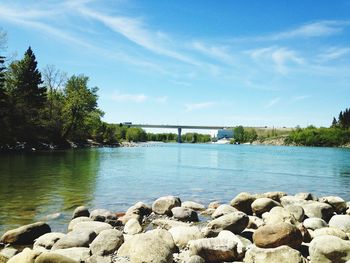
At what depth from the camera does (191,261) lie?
361 inches

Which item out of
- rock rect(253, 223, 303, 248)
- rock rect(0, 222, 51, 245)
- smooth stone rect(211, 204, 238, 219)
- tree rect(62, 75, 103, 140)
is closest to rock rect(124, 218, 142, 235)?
rock rect(0, 222, 51, 245)

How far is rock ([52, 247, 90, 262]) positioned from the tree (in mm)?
79424

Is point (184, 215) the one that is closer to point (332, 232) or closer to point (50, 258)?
point (332, 232)

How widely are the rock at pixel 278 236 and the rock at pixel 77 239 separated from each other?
4711 millimetres

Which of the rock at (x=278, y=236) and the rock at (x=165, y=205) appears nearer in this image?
the rock at (x=278, y=236)

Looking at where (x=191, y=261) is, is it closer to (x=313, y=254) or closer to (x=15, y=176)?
(x=313, y=254)

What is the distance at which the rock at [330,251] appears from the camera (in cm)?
918

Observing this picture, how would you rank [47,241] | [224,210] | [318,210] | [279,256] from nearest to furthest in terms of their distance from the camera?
[279,256], [47,241], [318,210], [224,210]

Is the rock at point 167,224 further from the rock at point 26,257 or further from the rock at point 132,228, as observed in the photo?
the rock at point 26,257

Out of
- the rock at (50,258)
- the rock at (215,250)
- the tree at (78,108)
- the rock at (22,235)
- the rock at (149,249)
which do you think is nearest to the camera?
the rock at (50,258)

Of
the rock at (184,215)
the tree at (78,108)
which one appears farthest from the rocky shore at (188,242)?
the tree at (78,108)

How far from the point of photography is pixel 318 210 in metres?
14.6

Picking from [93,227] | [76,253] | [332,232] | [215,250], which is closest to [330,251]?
[332,232]

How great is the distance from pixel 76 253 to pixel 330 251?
630 centimetres
